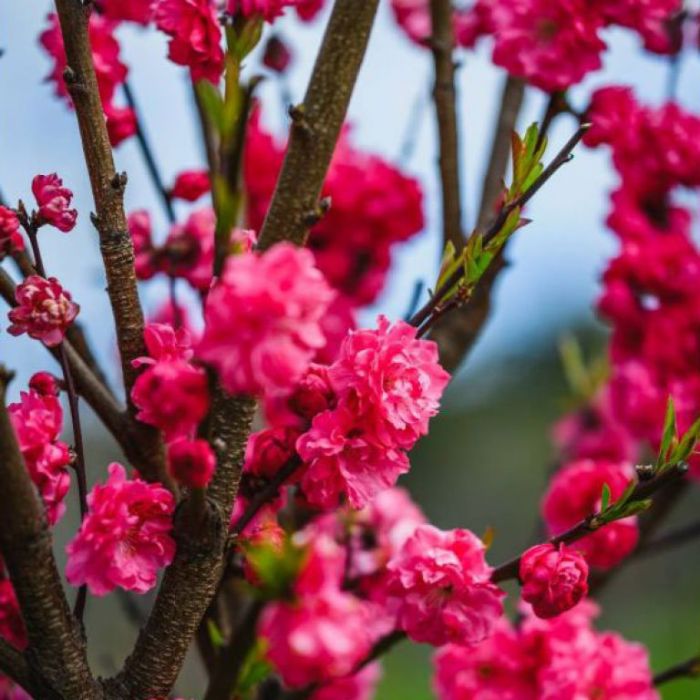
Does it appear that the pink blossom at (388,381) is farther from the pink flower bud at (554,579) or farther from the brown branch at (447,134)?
the brown branch at (447,134)

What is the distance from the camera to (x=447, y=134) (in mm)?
1303

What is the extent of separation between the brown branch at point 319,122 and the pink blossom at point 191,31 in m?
0.09

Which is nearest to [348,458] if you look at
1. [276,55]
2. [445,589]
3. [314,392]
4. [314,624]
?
[314,392]

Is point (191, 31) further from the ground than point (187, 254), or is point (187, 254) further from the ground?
point (191, 31)

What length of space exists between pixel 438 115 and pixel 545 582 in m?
0.67

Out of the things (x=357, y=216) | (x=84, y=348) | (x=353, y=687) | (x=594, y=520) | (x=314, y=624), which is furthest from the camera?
(x=357, y=216)

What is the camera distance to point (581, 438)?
210 cm

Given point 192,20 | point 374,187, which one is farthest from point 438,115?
point 192,20

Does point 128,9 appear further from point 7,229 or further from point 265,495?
point 265,495

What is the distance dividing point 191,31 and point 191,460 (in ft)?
1.47

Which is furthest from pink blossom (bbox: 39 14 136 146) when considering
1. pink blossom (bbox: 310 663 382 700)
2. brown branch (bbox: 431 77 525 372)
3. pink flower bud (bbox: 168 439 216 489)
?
pink blossom (bbox: 310 663 382 700)

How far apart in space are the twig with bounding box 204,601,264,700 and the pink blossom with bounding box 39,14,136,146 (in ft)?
2.09

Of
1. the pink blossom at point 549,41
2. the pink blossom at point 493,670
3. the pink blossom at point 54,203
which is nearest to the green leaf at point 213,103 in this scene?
the pink blossom at point 54,203

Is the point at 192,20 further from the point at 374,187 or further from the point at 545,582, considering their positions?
the point at 374,187
